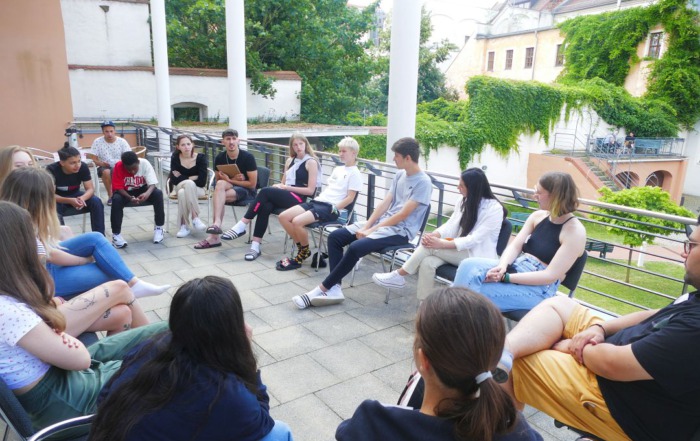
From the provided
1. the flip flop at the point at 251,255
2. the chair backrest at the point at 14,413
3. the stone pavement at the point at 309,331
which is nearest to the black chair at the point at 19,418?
the chair backrest at the point at 14,413

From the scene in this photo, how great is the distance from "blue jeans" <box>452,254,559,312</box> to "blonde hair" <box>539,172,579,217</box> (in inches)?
13.6

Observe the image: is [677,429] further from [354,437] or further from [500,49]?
[500,49]

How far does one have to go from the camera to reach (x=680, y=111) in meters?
25.5

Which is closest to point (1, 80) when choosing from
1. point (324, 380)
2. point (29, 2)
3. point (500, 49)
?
point (29, 2)

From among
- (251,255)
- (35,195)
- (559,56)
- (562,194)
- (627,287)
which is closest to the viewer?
(35,195)

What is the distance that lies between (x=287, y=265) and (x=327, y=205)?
0.68 meters

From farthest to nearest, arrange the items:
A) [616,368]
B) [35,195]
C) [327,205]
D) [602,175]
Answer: [602,175]
[327,205]
[35,195]
[616,368]

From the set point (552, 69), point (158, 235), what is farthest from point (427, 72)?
point (158, 235)

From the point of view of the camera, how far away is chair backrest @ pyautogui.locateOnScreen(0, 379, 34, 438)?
1449 millimetres

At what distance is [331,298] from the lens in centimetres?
368

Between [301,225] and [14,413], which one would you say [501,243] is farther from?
[14,413]

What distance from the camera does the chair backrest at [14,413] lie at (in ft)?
4.75

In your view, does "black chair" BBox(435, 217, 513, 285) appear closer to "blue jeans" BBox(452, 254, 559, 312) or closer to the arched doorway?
"blue jeans" BBox(452, 254, 559, 312)

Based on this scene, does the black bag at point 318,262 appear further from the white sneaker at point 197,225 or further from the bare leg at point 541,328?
the bare leg at point 541,328
